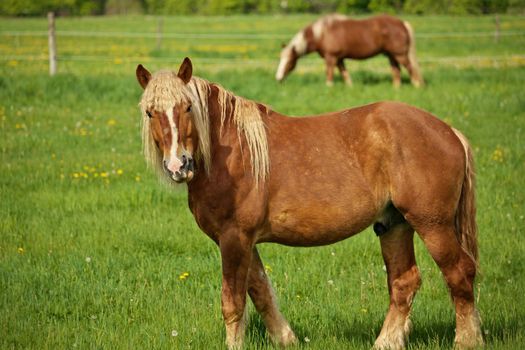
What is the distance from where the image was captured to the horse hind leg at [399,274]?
5184 millimetres

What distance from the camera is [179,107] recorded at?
14.7 feet

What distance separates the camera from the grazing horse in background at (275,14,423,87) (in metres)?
19.8

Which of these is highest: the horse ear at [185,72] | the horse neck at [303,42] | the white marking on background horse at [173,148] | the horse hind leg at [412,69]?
the horse ear at [185,72]

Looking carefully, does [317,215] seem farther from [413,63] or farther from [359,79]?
[359,79]

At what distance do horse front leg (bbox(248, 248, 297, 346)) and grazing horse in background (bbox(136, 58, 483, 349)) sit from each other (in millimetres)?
16

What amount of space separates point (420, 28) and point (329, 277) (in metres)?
35.1

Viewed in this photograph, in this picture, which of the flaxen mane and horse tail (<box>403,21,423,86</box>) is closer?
the flaxen mane

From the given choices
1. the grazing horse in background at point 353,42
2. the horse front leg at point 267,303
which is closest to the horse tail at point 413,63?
the grazing horse in background at point 353,42

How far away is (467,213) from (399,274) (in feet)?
2.20

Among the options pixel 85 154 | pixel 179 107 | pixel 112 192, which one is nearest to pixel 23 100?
pixel 85 154

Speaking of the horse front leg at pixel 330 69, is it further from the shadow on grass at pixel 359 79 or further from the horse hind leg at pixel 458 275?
the horse hind leg at pixel 458 275

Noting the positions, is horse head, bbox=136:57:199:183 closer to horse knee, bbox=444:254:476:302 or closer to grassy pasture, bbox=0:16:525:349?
grassy pasture, bbox=0:16:525:349

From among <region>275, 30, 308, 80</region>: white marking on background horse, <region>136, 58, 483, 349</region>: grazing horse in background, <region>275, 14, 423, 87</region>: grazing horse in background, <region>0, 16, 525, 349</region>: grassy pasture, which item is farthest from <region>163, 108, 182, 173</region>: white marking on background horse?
<region>275, 30, 308, 80</region>: white marking on background horse

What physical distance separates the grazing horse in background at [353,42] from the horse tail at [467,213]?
14.3 meters
